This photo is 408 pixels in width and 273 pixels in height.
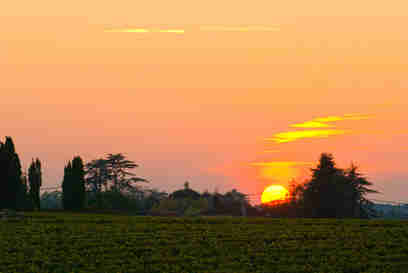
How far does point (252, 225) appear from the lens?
5006 centimetres

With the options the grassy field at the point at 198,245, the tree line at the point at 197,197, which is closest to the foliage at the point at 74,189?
the tree line at the point at 197,197

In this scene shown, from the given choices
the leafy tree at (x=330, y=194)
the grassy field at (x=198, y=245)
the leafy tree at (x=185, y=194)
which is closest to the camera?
the grassy field at (x=198, y=245)

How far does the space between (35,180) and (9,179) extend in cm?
680

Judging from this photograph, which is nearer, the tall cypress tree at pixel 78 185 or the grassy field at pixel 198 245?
the grassy field at pixel 198 245

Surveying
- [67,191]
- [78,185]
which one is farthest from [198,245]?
[67,191]

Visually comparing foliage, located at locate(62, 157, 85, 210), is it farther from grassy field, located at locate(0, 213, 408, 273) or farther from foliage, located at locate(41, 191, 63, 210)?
foliage, located at locate(41, 191, 63, 210)

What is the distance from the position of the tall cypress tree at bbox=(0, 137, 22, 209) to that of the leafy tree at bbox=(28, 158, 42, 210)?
371cm

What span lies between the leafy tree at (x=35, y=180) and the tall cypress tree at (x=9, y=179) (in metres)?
3.71

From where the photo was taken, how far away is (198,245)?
4141 centimetres

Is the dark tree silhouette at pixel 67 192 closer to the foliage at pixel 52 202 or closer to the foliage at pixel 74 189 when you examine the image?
the foliage at pixel 74 189

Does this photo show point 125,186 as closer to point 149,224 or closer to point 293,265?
point 149,224

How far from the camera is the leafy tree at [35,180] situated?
6850 cm

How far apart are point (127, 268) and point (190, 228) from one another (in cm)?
1175

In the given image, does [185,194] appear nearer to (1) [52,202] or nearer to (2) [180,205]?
(2) [180,205]
